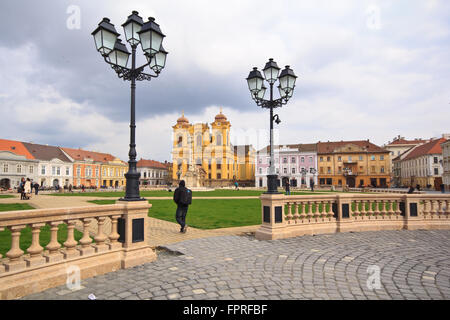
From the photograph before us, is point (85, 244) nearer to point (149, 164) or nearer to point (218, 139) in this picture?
point (218, 139)

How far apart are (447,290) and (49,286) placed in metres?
6.15

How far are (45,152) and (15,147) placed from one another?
6.97 m

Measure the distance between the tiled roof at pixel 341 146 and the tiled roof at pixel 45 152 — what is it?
66648 millimetres

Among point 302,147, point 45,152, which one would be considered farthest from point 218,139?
point 45,152

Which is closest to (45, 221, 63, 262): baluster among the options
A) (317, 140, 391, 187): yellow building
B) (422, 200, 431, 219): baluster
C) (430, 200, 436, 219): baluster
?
(422, 200, 431, 219): baluster

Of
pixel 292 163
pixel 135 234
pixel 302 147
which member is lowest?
pixel 135 234

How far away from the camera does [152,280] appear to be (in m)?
4.35

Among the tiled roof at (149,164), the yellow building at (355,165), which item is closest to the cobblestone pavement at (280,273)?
the yellow building at (355,165)

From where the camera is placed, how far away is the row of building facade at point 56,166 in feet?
178

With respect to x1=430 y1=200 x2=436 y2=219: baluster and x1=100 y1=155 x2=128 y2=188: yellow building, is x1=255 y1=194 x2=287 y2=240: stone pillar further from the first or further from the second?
x1=100 y1=155 x2=128 y2=188: yellow building

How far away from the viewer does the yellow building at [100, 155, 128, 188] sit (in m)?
74.1

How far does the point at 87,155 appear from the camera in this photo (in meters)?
72.9

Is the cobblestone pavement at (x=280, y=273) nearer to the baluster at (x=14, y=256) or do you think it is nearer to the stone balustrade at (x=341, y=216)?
the baluster at (x=14, y=256)
